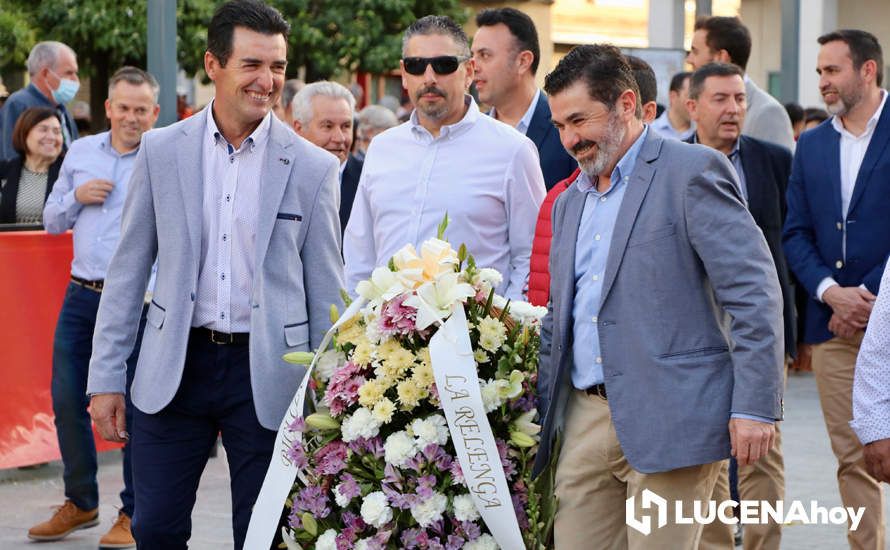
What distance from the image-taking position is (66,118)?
11078 millimetres

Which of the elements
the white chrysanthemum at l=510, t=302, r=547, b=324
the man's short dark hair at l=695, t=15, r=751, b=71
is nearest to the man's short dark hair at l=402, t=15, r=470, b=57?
the white chrysanthemum at l=510, t=302, r=547, b=324

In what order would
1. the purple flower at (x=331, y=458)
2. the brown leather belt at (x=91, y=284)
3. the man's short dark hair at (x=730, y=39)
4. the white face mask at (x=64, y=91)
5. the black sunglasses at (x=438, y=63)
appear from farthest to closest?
1. the white face mask at (x=64, y=91)
2. the man's short dark hair at (x=730, y=39)
3. the brown leather belt at (x=91, y=284)
4. the black sunglasses at (x=438, y=63)
5. the purple flower at (x=331, y=458)

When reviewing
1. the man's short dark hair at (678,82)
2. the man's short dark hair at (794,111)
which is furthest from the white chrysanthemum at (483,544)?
the man's short dark hair at (794,111)

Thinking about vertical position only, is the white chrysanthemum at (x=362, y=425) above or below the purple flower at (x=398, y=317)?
below

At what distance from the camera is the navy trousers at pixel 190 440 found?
5137 mm

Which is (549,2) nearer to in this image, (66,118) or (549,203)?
(66,118)

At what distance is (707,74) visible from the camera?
23.6 ft

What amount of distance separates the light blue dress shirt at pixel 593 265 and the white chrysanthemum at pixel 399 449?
0.54 metres

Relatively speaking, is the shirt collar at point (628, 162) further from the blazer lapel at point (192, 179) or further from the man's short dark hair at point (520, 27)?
the man's short dark hair at point (520, 27)

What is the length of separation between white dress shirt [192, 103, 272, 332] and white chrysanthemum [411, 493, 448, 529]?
903 millimetres

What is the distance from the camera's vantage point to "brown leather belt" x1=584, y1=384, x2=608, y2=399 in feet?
15.2

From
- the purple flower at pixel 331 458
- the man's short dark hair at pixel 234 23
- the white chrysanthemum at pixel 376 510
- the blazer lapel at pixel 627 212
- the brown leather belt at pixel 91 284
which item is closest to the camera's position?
the blazer lapel at pixel 627 212

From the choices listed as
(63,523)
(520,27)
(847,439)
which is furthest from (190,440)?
(847,439)

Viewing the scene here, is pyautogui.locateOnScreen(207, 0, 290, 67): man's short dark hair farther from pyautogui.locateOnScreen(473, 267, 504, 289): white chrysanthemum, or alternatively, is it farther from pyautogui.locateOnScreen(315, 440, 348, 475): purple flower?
pyautogui.locateOnScreen(315, 440, 348, 475): purple flower
